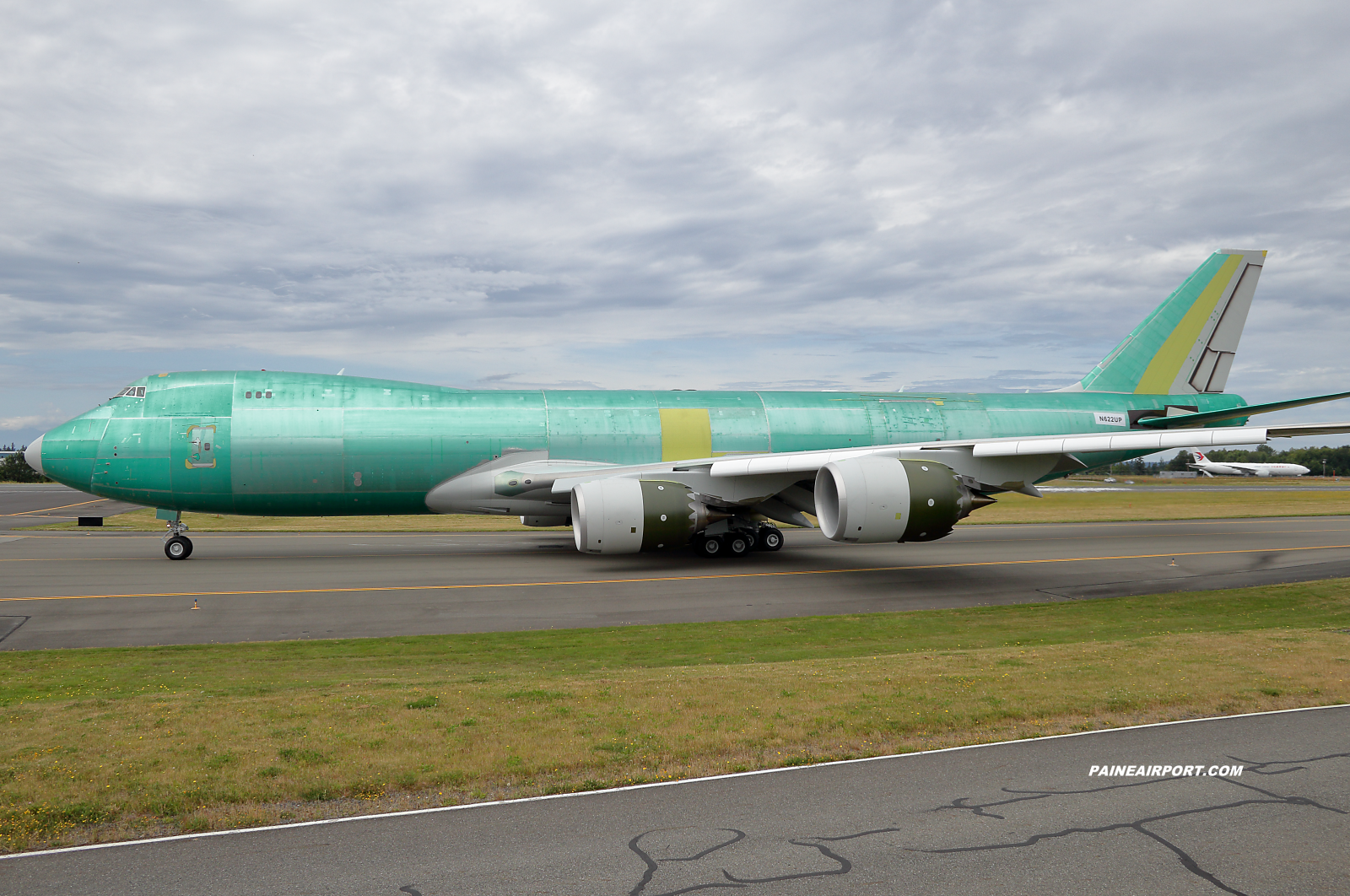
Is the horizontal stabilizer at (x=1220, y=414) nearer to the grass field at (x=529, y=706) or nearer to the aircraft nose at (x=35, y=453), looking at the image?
the grass field at (x=529, y=706)

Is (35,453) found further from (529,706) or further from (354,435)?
(529,706)

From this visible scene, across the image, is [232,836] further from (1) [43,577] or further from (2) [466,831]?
(1) [43,577]

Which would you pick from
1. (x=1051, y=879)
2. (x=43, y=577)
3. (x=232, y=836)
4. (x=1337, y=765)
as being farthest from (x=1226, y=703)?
(x=43, y=577)

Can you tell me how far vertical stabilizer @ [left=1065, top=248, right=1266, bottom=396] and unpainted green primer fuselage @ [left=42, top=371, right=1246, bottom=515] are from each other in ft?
20.6

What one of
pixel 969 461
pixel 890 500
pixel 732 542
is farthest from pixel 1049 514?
pixel 890 500

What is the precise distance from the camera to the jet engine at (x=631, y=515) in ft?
65.1

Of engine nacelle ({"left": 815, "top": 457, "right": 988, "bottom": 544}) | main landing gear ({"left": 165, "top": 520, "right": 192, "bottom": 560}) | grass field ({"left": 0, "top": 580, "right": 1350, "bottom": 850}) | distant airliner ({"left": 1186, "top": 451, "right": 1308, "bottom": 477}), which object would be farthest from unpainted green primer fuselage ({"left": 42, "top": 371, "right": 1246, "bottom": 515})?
distant airliner ({"left": 1186, "top": 451, "right": 1308, "bottom": 477})

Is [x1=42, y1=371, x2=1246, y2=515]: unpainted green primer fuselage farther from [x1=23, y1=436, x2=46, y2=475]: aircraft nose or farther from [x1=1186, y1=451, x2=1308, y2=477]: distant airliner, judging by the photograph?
[x1=1186, y1=451, x2=1308, y2=477]: distant airliner

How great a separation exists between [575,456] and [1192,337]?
22.3m

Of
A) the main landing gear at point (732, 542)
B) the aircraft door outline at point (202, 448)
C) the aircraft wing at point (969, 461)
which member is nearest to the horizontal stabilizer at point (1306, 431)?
the aircraft wing at point (969, 461)

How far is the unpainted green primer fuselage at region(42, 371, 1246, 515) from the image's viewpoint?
71.5ft

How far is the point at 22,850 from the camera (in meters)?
5.57

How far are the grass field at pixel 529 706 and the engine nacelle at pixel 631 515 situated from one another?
17.2 ft

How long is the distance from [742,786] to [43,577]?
1931cm
